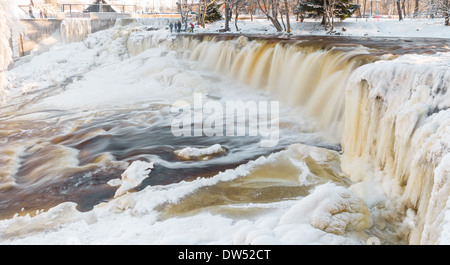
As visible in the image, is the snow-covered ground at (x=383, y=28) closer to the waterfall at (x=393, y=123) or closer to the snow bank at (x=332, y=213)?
the waterfall at (x=393, y=123)

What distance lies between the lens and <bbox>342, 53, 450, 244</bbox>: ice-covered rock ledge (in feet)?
10.7

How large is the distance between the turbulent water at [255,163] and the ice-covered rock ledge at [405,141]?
0.07 ft

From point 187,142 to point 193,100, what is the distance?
4234 mm

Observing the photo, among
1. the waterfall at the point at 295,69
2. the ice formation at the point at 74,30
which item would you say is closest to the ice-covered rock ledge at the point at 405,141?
the waterfall at the point at 295,69

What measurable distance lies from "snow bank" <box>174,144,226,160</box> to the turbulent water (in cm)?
3

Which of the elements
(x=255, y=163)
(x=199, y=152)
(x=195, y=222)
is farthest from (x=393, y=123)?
(x=199, y=152)

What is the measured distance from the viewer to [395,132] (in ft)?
15.9

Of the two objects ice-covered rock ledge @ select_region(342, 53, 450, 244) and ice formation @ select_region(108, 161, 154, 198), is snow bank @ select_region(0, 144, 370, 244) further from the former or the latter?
ice-covered rock ledge @ select_region(342, 53, 450, 244)

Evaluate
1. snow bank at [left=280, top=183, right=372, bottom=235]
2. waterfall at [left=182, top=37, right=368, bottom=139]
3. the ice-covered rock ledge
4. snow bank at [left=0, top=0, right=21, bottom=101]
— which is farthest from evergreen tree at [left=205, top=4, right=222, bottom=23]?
snow bank at [left=280, top=183, right=372, bottom=235]

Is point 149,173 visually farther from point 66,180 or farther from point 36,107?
point 36,107

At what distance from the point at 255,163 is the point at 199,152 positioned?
1.18 m

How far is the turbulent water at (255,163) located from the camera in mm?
3887

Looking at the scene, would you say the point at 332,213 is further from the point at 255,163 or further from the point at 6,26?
the point at 6,26
